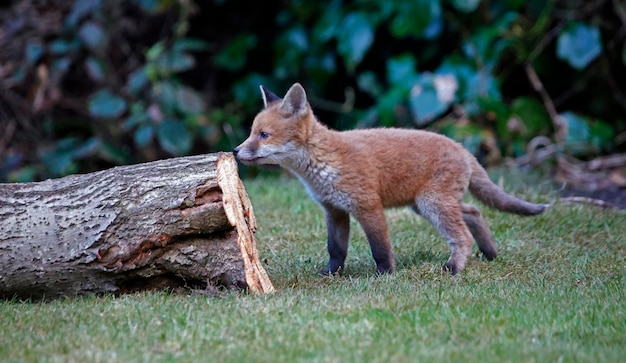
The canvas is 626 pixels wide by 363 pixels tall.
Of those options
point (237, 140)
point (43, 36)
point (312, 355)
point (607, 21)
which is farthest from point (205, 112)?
point (312, 355)

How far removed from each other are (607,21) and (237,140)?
5091mm

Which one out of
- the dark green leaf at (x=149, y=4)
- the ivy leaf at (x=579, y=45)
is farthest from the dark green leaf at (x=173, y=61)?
the ivy leaf at (x=579, y=45)

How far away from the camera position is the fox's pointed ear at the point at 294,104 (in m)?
5.75

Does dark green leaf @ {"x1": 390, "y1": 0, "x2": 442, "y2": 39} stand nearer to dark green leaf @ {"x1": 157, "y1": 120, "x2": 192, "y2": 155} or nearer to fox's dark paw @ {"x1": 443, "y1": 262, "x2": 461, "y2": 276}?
dark green leaf @ {"x1": 157, "y1": 120, "x2": 192, "y2": 155}

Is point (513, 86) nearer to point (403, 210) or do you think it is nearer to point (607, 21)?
point (607, 21)

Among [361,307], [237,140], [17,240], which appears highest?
[17,240]

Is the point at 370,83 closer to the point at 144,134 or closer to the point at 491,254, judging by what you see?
the point at 144,134

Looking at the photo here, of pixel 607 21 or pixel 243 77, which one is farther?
pixel 243 77

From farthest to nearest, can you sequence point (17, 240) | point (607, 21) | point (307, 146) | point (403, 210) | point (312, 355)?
1. point (607, 21)
2. point (403, 210)
3. point (307, 146)
4. point (17, 240)
5. point (312, 355)

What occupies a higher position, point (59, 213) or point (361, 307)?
point (59, 213)

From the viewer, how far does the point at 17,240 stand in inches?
190

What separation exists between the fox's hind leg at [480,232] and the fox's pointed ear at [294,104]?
4.65ft

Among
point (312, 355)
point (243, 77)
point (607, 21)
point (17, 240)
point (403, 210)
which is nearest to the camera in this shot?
point (312, 355)

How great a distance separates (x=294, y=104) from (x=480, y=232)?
1.68 m
